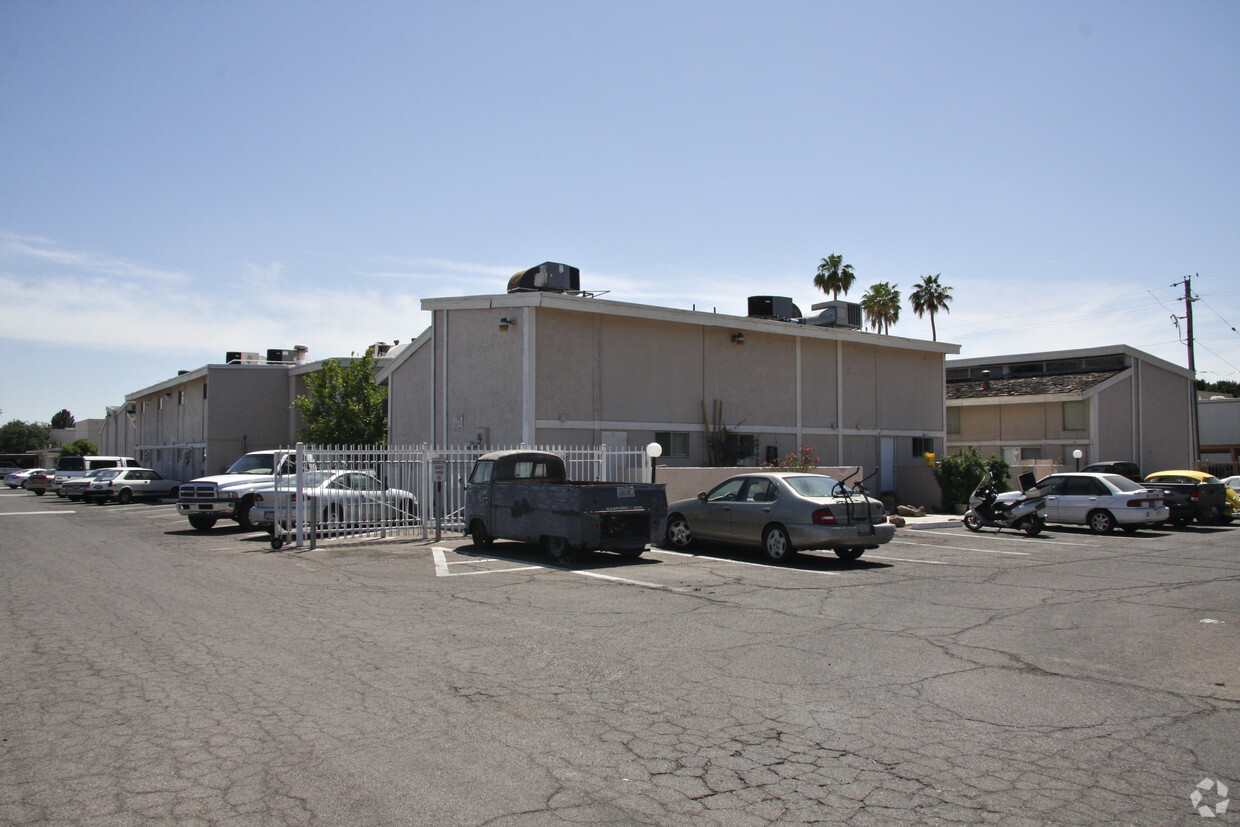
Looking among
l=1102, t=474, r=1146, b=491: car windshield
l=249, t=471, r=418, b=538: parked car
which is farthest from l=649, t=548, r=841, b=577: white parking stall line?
l=1102, t=474, r=1146, b=491: car windshield

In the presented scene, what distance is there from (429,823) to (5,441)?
128 metres

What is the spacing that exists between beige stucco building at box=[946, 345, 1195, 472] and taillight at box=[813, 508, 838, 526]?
26.8 metres

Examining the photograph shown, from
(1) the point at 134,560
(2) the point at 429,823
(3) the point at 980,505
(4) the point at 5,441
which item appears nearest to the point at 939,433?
(3) the point at 980,505

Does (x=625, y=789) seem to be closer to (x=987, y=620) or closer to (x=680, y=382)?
(x=987, y=620)

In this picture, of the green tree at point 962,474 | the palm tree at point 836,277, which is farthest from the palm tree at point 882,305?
the green tree at point 962,474

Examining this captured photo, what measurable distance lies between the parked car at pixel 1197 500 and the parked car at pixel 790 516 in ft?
41.3

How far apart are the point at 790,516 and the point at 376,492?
8392 millimetres

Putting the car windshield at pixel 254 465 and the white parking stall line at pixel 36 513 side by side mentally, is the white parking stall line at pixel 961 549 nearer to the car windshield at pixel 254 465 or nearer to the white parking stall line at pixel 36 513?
the car windshield at pixel 254 465

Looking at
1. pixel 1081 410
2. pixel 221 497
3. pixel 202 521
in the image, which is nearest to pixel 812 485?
pixel 221 497

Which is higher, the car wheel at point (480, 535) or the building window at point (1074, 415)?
the building window at point (1074, 415)

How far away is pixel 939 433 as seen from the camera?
103 feet

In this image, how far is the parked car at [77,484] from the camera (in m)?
35.7

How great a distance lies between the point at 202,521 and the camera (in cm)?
2088

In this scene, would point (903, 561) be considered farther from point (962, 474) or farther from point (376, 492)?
point (962, 474)
